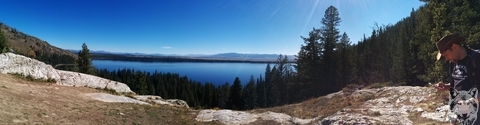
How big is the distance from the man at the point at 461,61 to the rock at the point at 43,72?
2709cm

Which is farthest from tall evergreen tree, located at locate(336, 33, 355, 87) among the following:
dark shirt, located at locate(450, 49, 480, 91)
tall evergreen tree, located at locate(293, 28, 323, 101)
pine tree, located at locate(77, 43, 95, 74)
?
pine tree, located at locate(77, 43, 95, 74)

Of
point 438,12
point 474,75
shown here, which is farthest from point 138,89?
point 474,75

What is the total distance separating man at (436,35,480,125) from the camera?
335 centimetres

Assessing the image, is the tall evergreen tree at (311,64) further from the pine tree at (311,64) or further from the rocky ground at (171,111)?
the rocky ground at (171,111)

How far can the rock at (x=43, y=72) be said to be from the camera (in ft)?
69.7

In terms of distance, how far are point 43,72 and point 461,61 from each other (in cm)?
2881

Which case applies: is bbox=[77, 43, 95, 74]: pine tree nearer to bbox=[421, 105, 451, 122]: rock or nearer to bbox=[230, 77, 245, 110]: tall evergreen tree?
bbox=[230, 77, 245, 110]: tall evergreen tree

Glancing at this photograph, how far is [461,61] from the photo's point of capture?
137 inches

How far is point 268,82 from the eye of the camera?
85312 millimetres

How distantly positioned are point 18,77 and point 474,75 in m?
26.5

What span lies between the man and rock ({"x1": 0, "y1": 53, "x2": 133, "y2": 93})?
27090 millimetres

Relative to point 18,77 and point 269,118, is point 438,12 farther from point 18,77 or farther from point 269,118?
point 18,77

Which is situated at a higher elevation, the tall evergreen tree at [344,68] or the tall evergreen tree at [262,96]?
the tall evergreen tree at [344,68]

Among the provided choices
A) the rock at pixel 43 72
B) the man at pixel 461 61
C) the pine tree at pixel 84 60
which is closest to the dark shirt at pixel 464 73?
the man at pixel 461 61
